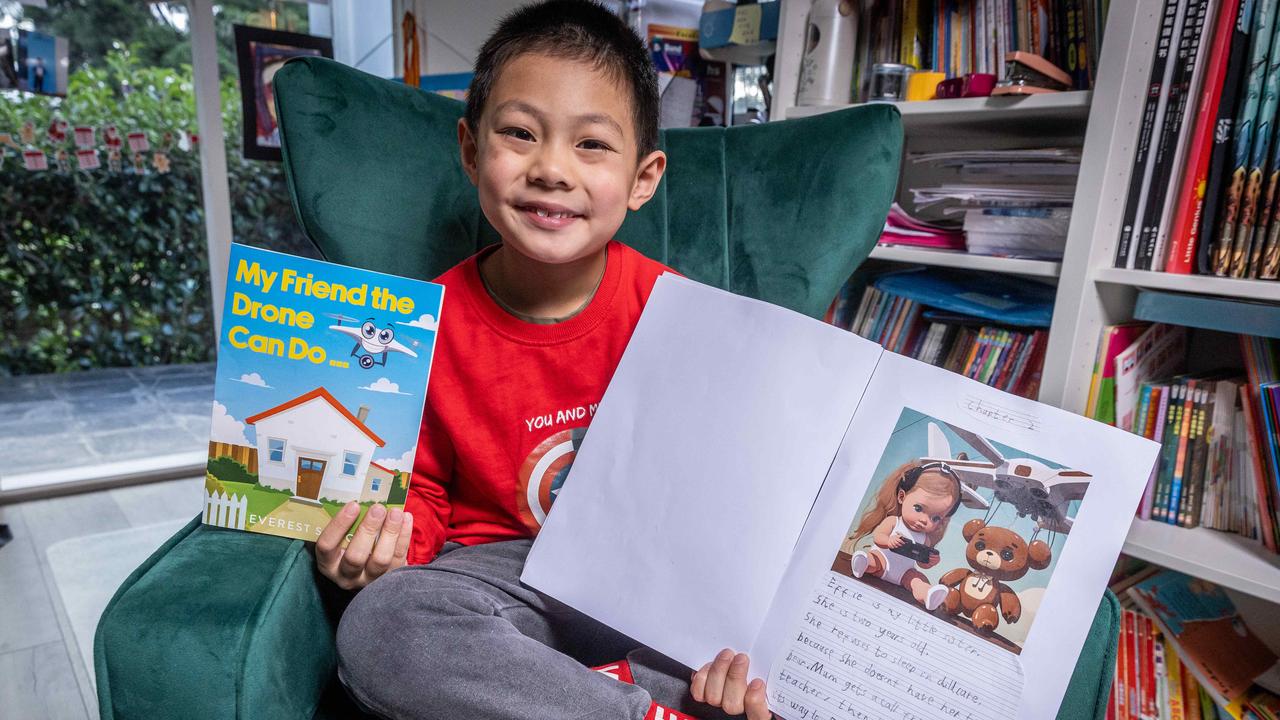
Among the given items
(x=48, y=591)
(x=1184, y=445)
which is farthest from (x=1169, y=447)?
(x=48, y=591)

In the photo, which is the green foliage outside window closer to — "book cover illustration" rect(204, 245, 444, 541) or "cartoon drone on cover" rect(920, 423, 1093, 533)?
"book cover illustration" rect(204, 245, 444, 541)

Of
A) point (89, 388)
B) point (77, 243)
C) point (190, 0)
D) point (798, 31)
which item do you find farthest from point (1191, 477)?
point (89, 388)

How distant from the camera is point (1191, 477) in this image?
102 cm

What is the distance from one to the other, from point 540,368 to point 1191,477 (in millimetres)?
871

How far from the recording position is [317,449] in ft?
2.22

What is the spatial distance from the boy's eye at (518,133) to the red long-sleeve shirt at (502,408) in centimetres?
18

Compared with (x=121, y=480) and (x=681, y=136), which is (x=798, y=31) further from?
(x=121, y=480)

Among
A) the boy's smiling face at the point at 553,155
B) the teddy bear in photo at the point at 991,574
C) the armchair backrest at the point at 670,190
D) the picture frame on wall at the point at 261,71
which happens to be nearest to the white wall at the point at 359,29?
the picture frame on wall at the point at 261,71

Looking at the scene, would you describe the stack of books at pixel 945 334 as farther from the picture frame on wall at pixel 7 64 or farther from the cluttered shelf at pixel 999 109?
the picture frame on wall at pixel 7 64

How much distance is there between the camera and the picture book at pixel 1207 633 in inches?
40.0

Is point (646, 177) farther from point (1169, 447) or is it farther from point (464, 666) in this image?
point (1169, 447)

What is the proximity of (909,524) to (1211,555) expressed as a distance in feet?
2.02

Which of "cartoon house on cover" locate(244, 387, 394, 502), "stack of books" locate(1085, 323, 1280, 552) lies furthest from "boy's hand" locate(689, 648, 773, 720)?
"stack of books" locate(1085, 323, 1280, 552)

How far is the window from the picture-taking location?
68 centimetres
